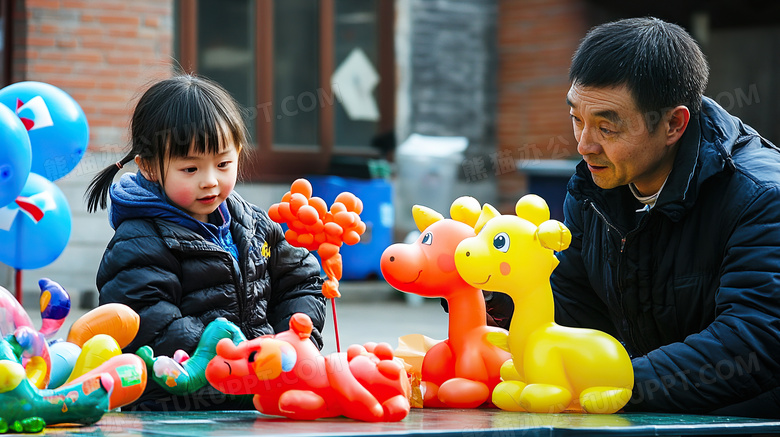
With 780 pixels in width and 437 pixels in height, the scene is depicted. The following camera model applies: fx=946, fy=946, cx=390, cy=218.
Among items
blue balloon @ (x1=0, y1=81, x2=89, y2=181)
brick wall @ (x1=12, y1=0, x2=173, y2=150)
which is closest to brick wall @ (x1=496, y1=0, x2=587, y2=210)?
brick wall @ (x1=12, y1=0, x2=173, y2=150)

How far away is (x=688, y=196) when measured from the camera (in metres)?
2.20

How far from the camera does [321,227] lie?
6.84 ft

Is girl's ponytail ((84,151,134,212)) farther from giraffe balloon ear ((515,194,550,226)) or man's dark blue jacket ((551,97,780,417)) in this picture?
man's dark blue jacket ((551,97,780,417))

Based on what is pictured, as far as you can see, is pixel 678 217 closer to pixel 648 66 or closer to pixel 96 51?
pixel 648 66

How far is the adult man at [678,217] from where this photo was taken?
6.68 ft

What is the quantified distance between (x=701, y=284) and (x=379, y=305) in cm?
587

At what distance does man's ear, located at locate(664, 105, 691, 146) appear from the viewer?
7.29 ft

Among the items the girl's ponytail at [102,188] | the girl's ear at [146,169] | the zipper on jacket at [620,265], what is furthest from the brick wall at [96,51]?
the zipper on jacket at [620,265]

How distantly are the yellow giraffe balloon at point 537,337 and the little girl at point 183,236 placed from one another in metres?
0.57

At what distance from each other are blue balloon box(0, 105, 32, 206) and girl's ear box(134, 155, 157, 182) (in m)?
0.76

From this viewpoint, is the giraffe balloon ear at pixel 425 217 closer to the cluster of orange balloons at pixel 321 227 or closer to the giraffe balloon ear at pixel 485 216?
the giraffe balloon ear at pixel 485 216

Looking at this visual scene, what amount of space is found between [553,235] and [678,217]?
1.18 ft

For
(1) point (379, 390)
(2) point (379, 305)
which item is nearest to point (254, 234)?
(1) point (379, 390)

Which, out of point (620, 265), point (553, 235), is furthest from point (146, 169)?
point (620, 265)
